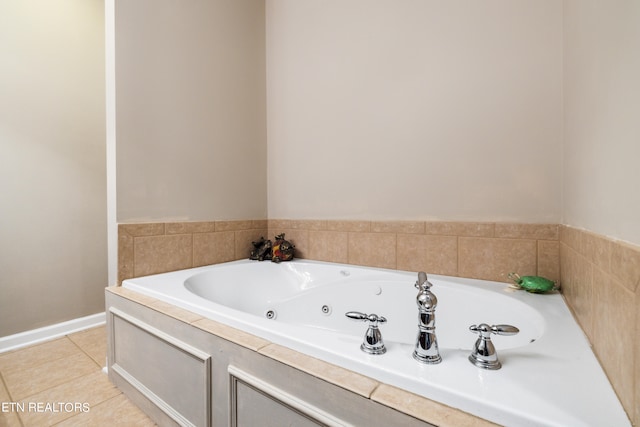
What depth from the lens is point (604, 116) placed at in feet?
2.33

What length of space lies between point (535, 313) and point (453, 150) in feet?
2.69

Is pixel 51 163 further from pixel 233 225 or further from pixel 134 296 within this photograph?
pixel 134 296

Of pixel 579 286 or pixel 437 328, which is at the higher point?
pixel 579 286

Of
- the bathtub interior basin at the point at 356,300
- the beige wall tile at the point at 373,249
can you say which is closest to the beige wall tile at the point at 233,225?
the bathtub interior basin at the point at 356,300

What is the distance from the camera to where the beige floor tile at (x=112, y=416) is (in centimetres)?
118

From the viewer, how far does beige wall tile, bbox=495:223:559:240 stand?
1.26 meters

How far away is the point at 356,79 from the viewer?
5.77 feet

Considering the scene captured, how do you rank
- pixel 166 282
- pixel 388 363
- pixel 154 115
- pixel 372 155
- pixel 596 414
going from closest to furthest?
pixel 596 414 < pixel 388 363 < pixel 166 282 < pixel 154 115 < pixel 372 155

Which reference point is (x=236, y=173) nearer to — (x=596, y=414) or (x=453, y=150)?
(x=453, y=150)

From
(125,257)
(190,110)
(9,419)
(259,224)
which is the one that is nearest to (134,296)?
(125,257)

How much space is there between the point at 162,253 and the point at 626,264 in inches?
71.6

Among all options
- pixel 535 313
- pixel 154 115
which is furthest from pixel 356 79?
pixel 535 313

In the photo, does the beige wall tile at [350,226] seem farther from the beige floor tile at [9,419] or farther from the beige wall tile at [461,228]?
the beige floor tile at [9,419]

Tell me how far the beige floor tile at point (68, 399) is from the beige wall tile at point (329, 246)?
4.13ft
